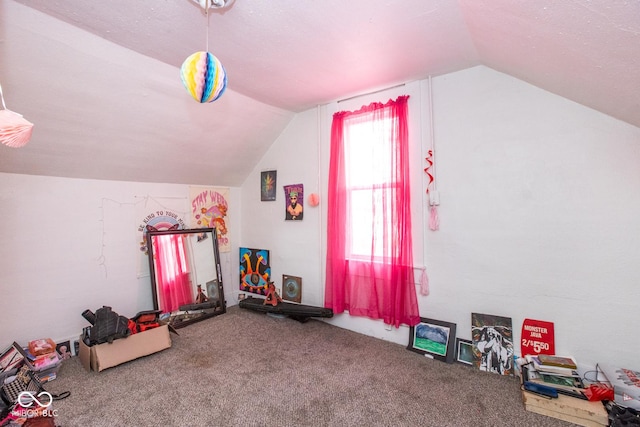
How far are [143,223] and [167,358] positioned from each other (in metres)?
1.38

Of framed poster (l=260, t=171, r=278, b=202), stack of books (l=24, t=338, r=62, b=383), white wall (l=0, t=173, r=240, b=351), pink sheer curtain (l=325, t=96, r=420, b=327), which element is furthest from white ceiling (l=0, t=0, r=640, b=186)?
stack of books (l=24, t=338, r=62, b=383)

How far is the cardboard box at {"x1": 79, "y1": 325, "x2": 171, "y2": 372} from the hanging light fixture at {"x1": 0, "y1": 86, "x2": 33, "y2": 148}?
1633 millimetres

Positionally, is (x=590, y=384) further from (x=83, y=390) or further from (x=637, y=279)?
(x=83, y=390)

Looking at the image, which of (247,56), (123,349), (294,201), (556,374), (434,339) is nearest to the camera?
(556,374)

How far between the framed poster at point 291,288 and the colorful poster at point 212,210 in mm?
922

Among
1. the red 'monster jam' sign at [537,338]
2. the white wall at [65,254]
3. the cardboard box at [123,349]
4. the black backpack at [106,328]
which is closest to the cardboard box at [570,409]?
the red 'monster jam' sign at [537,338]

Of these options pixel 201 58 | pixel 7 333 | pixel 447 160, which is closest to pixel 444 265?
pixel 447 160

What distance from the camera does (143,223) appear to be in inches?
117

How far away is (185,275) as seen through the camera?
125 inches

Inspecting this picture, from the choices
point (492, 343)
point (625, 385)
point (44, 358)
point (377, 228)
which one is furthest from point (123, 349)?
point (625, 385)

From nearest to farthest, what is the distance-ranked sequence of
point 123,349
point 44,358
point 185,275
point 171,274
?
point 44,358 < point 123,349 < point 171,274 < point 185,275

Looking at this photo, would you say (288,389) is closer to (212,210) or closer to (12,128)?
(12,128)

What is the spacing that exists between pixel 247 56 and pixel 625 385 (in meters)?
3.15

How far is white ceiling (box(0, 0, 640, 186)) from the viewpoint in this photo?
137cm
